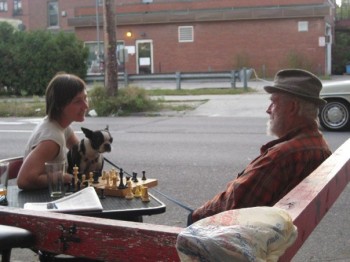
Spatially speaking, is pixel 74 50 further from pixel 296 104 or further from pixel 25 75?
pixel 296 104

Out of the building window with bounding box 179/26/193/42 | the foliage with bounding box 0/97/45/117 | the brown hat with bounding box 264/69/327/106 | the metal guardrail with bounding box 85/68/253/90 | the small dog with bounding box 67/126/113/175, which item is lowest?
the foliage with bounding box 0/97/45/117

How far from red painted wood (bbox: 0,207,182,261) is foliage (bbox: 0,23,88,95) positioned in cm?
2501

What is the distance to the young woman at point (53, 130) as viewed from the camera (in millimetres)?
3838

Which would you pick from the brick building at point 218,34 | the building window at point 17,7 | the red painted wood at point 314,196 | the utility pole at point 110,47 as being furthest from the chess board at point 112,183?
the building window at point 17,7

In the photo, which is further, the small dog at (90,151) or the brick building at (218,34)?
the brick building at (218,34)

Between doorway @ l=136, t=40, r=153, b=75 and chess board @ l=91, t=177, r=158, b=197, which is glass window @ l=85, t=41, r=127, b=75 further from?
chess board @ l=91, t=177, r=158, b=197

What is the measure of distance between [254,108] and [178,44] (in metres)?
23.6

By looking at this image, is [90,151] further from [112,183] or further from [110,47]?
[110,47]

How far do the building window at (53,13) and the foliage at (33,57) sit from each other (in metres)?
27.0

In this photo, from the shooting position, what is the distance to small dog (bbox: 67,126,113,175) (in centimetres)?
408

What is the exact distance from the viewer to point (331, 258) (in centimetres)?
502

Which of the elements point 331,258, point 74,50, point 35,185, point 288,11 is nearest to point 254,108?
point 74,50

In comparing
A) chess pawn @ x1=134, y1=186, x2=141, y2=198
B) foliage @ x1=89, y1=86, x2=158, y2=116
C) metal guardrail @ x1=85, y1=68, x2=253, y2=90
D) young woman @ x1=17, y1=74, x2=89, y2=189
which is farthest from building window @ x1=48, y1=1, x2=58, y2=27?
chess pawn @ x1=134, y1=186, x2=141, y2=198

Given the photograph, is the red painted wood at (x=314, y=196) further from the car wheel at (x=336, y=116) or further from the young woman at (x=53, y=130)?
the car wheel at (x=336, y=116)
